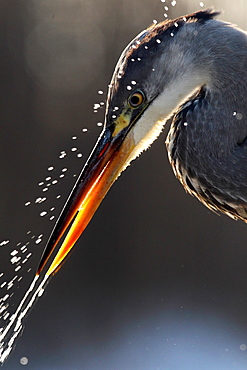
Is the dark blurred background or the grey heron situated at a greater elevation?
the grey heron

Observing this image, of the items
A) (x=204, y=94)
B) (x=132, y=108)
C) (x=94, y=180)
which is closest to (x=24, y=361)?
(x=94, y=180)

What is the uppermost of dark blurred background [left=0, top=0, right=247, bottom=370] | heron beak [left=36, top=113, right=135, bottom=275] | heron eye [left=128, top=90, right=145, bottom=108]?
heron eye [left=128, top=90, right=145, bottom=108]

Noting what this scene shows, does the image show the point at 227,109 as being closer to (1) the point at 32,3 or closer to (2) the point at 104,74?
(2) the point at 104,74

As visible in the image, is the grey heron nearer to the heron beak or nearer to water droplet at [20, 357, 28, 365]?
the heron beak

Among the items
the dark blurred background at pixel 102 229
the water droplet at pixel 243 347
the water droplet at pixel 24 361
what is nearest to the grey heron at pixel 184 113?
the dark blurred background at pixel 102 229

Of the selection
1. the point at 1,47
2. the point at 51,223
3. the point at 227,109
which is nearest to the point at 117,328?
the point at 51,223

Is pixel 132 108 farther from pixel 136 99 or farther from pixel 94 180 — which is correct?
pixel 94 180

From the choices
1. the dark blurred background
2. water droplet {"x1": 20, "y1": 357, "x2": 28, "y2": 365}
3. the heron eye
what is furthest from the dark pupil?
water droplet {"x1": 20, "y1": 357, "x2": 28, "y2": 365}
